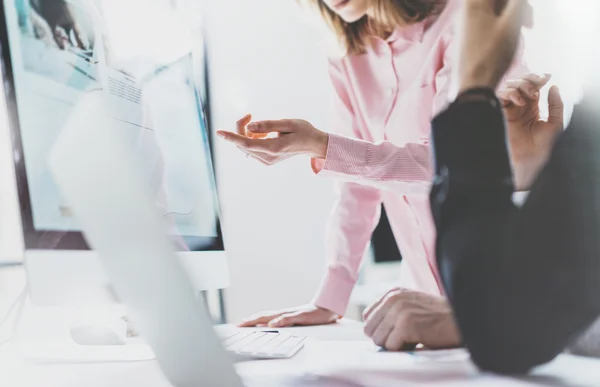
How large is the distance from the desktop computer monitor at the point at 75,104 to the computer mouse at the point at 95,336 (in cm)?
12

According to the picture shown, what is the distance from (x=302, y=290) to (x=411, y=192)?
67 cm

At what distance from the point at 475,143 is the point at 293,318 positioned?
61 cm

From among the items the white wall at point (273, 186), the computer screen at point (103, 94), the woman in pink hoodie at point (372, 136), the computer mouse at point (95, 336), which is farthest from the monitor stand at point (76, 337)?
the white wall at point (273, 186)

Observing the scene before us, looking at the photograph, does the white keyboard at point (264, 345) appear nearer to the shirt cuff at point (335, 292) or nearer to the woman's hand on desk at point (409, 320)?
the woman's hand on desk at point (409, 320)

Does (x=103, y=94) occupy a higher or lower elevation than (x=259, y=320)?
higher

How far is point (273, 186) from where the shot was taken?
143 cm

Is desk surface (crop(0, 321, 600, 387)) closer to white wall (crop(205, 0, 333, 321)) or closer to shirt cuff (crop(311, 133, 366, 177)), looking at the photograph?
shirt cuff (crop(311, 133, 366, 177))

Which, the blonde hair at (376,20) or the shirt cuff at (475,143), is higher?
the blonde hair at (376,20)

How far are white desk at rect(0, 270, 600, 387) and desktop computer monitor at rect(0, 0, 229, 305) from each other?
0.07 meters

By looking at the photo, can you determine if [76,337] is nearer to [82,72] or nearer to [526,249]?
[82,72]

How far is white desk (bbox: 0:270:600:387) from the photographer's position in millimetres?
376

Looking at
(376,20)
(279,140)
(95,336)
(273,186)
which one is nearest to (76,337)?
(95,336)

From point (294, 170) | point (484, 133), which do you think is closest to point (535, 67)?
point (484, 133)

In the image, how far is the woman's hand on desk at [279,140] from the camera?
70cm
